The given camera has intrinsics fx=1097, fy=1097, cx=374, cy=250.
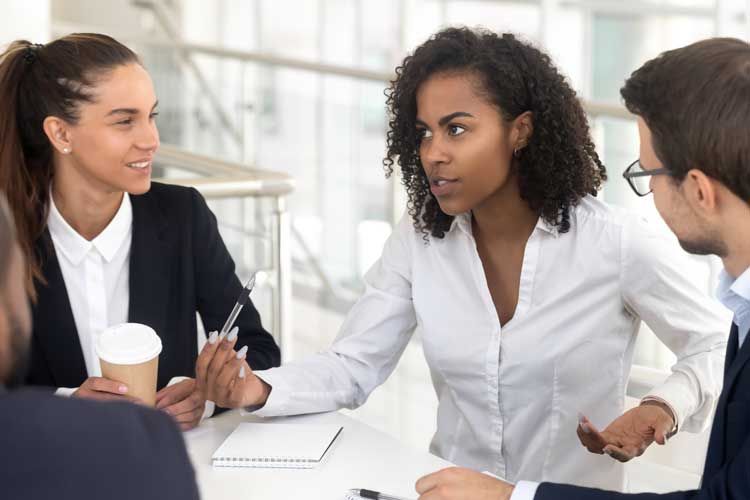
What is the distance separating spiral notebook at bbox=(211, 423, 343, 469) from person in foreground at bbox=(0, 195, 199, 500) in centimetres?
75

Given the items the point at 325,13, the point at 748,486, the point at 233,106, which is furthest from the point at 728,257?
the point at 325,13

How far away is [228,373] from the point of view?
5.74 feet

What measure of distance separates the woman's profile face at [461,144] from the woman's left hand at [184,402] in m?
0.54

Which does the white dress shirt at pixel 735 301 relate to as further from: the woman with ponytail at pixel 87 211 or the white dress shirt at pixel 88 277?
the white dress shirt at pixel 88 277

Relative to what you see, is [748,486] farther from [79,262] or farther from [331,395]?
[79,262]

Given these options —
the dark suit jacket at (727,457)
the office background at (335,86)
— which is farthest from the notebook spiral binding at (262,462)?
the office background at (335,86)

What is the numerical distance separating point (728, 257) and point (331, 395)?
80 centimetres

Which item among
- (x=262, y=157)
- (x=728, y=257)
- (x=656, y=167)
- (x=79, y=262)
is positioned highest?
(x=656, y=167)

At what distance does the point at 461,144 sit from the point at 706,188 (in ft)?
2.09

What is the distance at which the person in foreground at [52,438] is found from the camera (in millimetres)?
817

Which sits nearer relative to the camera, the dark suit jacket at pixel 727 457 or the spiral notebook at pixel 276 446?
the dark suit jacket at pixel 727 457

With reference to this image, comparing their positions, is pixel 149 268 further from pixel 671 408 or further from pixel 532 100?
pixel 671 408

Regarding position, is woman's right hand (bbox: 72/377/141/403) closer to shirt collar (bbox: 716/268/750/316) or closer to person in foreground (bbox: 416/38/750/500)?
person in foreground (bbox: 416/38/750/500)

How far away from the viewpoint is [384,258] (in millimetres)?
2117
